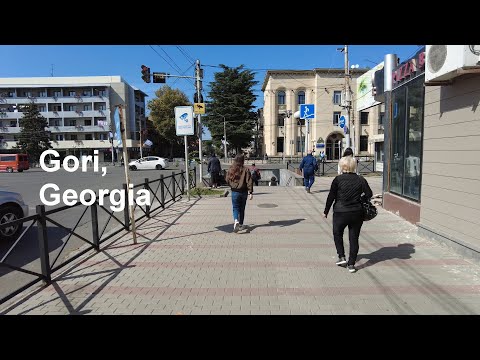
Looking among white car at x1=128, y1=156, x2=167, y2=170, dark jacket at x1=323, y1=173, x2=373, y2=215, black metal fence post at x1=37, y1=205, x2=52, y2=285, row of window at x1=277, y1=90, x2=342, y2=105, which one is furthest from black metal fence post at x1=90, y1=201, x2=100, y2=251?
row of window at x1=277, y1=90, x2=342, y2=105

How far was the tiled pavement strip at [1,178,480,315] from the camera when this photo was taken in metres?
3.63

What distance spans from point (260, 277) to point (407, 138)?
518 cm

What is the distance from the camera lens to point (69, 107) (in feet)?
188

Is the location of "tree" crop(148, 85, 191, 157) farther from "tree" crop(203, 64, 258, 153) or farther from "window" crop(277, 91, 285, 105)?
"window" crop(277, 91, 285, 105)

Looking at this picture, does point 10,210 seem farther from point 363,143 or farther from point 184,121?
point 363,143

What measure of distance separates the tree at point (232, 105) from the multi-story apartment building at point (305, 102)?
3.27 metres

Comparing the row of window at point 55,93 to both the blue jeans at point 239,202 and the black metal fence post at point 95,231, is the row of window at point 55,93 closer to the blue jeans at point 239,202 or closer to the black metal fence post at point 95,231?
the black metal fence post at point 95,231

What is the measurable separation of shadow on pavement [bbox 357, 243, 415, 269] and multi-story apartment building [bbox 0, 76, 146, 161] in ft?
183

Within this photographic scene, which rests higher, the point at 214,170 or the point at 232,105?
the point at 232,105

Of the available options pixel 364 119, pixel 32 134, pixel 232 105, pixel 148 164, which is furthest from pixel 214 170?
pixel 32 134

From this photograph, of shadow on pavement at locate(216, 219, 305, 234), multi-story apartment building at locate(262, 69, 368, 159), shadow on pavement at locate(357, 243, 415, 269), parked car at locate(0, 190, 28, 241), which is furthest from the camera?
multi-story apartment building at locate(262, 69, 368, 159)

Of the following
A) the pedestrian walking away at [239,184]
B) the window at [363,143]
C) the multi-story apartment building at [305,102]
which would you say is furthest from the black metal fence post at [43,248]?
the window at [363,143]

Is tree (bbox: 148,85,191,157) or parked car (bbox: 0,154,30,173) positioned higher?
tree (bbox: 148,85,191,157)
